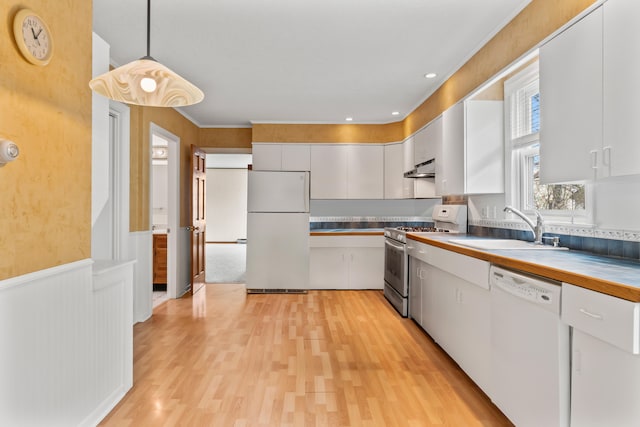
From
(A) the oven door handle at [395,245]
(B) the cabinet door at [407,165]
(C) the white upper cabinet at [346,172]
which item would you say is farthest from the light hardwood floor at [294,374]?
(C) the white upper cabinet at [346,172]

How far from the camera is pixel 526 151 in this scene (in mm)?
2830

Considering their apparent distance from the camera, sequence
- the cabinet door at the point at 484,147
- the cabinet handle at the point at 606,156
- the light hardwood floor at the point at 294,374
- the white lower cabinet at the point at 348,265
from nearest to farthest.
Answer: the cabinet handle at the point at 606,156 < the light hardwood floor at the point at 294,374 < the cabinet door at the point at 484,147 < the white lower cabinet at the point at 348,265

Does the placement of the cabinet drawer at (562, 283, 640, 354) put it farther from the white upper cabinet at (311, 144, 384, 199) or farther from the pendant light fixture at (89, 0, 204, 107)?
the white upper cabinet at (311, 144, 384, 199)

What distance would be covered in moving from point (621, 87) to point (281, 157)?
4221mm

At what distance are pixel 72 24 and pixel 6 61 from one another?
571mm

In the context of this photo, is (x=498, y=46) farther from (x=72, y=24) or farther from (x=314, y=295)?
(x=314, y=295)

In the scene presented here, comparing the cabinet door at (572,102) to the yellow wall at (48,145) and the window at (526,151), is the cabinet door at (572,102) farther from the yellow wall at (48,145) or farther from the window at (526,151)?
the yellow wall at (48,145)

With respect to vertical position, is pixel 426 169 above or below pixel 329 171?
below

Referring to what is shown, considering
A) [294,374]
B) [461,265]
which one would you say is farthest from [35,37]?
[461,265]

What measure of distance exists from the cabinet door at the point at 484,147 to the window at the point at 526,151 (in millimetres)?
72

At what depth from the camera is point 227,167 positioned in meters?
10.8

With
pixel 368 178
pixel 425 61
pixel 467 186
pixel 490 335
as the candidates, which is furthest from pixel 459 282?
pixel 368 178

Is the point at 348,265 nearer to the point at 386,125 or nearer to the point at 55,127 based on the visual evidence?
the point at 386,125

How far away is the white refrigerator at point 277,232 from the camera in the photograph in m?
4.96
